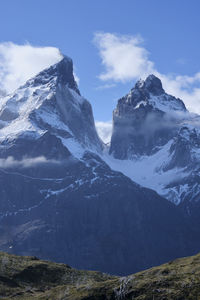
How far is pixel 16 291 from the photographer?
115m

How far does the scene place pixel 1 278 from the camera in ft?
398

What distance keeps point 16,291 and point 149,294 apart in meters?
36.0

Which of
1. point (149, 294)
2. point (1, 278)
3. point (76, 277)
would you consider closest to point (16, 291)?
point (1, 278)

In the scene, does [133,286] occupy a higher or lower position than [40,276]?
lower

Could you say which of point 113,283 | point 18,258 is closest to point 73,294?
point 113,283

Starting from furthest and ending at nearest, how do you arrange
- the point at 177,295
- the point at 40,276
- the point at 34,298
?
the point at 40,276 < the point at 34,298 < the point at 177,295

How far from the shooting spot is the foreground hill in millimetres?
87688

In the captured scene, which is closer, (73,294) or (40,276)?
(73,294)

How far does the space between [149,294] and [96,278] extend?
45.3 m

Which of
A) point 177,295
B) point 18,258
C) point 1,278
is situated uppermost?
point 18,258

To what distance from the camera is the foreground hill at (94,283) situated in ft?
288

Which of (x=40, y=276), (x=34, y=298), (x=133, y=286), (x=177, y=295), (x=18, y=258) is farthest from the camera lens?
(x=18, y=258)

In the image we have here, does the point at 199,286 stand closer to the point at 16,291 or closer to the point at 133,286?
the point at 133,286

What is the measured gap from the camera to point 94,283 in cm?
9831
